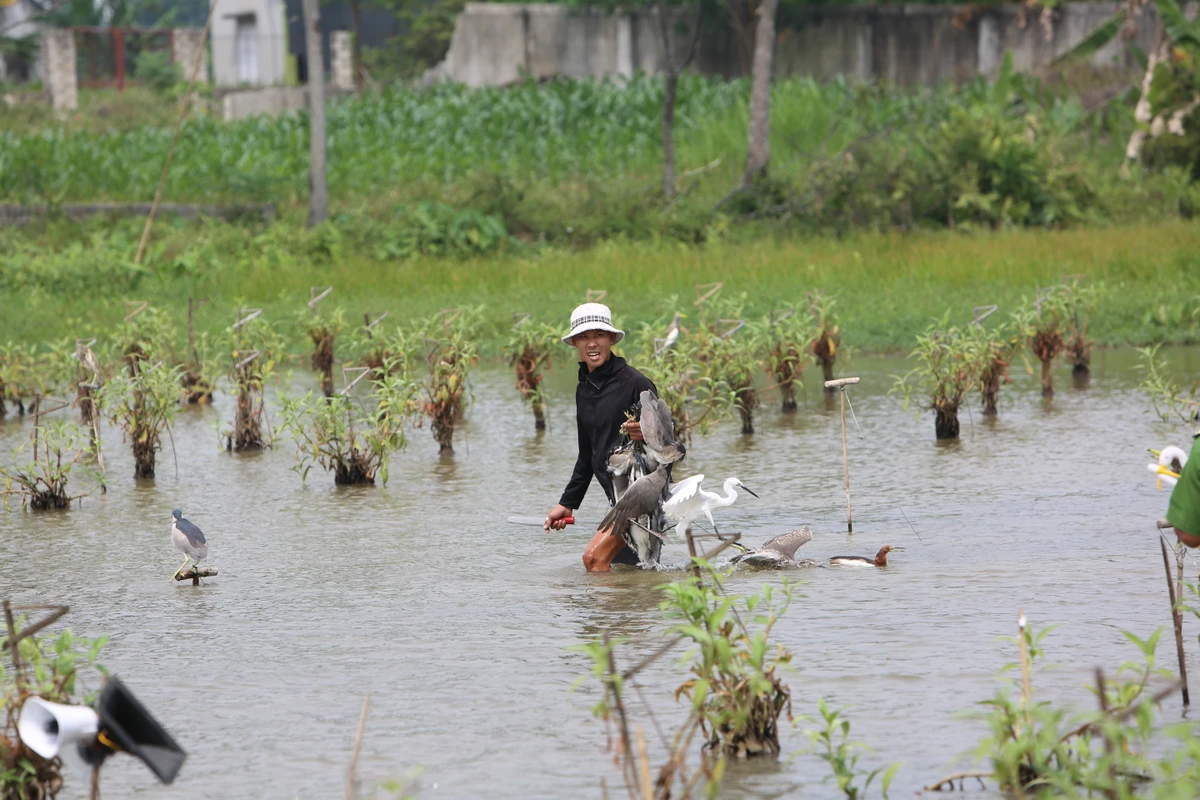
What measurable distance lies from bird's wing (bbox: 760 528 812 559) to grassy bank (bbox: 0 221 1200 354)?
741 centimetres

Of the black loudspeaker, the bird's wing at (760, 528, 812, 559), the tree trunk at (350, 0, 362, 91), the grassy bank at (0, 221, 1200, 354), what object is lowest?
the bird's wing at (760, 528, 812, 559)

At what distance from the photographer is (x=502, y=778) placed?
475 centimetres

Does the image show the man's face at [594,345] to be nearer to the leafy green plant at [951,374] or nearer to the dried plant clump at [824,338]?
the leafy green plant at [951,374]

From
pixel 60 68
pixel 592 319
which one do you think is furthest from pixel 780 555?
pixel 60 68

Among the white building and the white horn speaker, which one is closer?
the white horn speaker

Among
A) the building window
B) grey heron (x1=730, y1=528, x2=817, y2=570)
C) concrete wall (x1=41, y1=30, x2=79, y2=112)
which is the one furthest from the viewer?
the building window

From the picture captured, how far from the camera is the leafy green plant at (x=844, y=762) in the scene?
4.21 meters

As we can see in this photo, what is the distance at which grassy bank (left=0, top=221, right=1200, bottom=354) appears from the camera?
14.8 meters

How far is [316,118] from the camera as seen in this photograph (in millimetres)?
19188

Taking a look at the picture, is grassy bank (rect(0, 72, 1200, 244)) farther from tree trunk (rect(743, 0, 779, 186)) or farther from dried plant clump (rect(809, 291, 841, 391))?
dried plant clump (rect(809, 291, 841, 391))

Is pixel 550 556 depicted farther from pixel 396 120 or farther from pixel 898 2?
pixel 898 2

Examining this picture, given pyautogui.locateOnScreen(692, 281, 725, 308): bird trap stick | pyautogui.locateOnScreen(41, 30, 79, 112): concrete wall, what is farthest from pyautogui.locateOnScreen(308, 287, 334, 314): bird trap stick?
pyautogui.locateOnScreen(41, 30, 79, 112): concrete wall

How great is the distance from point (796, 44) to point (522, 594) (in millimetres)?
22098

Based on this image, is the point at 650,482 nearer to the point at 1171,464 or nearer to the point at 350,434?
the point at 1171,464
